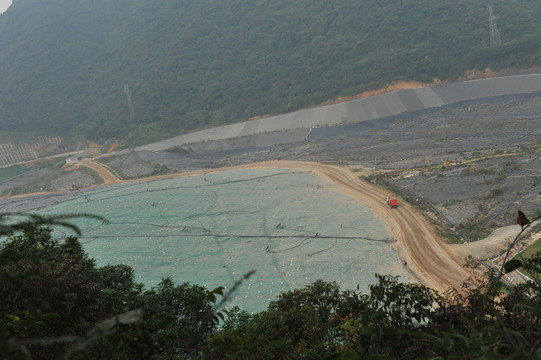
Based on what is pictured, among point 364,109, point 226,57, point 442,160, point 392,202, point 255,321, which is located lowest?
point 442,160

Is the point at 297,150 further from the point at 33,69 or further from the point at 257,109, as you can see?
the point at 33,69

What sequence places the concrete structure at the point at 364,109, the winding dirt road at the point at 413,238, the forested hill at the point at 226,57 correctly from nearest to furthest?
the winding dirt road at the point at 413,238 → the concrete structure at the point at 364,109 → the forested hill at the point at 226,57

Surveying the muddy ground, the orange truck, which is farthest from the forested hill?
the orange truck

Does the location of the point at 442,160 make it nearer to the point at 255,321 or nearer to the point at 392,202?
the point at 392,202

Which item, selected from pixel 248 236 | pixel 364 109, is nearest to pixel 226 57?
pixel 364 109

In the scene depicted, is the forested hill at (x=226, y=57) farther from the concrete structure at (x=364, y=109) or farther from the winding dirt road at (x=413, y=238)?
the winding dirt road at (x=413, y=238)

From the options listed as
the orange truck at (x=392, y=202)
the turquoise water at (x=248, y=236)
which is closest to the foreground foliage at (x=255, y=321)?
the turquoise water at (x=248, y=236)
